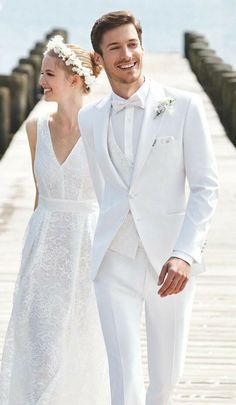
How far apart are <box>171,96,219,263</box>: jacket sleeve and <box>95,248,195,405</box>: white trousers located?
0.17 m

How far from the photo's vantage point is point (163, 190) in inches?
171

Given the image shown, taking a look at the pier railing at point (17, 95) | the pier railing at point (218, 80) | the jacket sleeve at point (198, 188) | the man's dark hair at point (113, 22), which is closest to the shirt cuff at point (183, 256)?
the jacket sleeve at point (198, 188)

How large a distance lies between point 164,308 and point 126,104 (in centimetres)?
62

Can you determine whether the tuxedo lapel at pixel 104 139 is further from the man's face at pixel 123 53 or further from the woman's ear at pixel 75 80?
the woman's ear at pixel 75 80

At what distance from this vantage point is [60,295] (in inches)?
210

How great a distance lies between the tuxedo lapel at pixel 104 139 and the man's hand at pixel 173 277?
35 cm

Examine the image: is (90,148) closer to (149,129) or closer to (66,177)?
(149,129)

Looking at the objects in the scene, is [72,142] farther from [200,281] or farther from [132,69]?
[200,281]

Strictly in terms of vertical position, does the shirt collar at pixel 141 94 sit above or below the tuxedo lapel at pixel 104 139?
above

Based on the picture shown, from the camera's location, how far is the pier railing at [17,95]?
17.0m

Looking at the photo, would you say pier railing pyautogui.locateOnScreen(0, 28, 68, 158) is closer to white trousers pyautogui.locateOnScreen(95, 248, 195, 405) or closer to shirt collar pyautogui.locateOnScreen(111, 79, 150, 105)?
shirt collar pyautogui.locateOnScreen(111, 79, 150, 105)

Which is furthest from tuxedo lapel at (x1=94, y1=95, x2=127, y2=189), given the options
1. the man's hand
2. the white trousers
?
the man's hand

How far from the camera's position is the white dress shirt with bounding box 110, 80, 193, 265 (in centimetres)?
435

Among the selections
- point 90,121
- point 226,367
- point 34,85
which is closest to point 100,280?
point 90,121
